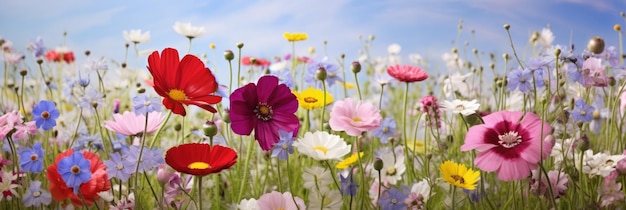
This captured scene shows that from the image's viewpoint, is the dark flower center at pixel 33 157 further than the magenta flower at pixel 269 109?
Yes

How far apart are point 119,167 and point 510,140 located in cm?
42

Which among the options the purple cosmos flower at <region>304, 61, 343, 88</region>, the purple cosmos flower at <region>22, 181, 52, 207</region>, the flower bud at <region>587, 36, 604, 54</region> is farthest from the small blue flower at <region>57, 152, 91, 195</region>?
the flower bud at <region>587, 36, 604, 54</region>

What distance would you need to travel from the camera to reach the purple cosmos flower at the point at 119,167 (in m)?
0.78

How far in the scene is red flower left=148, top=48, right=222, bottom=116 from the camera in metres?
0.59

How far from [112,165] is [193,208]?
10 centimetres

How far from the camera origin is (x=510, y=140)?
2.21ft

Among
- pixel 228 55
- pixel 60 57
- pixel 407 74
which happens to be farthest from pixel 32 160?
pixel 60 57

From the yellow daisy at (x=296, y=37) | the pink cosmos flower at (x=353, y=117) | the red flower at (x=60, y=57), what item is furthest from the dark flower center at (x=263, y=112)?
the red flower at (x=60, y=57)

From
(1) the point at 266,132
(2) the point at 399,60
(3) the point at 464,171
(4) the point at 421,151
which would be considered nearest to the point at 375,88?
(2) the point at 399,60

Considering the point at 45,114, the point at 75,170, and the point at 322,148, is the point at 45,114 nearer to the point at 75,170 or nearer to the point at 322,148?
the point at 75,170

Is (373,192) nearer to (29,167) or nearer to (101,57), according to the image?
(29,167)

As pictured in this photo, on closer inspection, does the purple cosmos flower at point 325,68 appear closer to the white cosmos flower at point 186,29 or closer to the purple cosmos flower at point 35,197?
the white cosmos flower at point 186,29

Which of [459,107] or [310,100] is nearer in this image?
[459,107]

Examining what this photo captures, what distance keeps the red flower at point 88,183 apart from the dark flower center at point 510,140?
425 millimetres
